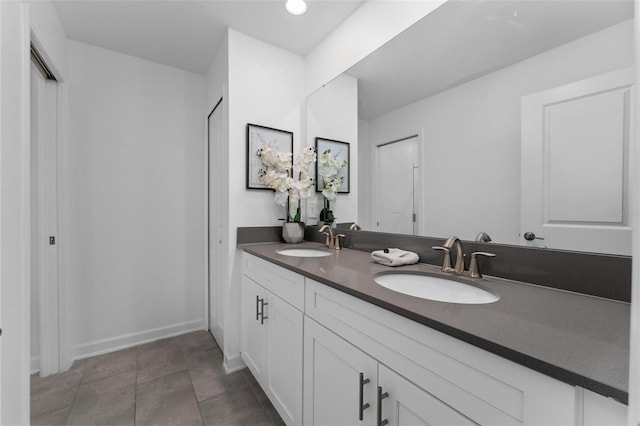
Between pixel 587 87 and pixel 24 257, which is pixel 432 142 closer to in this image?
pixel 587 87

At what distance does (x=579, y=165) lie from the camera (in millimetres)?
798

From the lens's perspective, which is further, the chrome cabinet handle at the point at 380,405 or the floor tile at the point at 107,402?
the floor tile at the point at 107,402

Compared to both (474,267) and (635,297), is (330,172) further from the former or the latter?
(635,297)

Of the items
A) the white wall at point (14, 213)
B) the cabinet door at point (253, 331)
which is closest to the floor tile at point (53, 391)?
the white wall at point (14, 213)

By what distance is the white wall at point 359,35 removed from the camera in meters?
1.34

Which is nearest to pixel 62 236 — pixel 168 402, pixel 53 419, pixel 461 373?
pixel 53 419

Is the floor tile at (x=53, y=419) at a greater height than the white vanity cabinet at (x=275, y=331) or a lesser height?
lesser

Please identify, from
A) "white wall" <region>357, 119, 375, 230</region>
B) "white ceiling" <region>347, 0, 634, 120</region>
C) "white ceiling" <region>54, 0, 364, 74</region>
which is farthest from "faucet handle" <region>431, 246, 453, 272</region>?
"white ceiling" <region>54, 0, 364, 74</region>

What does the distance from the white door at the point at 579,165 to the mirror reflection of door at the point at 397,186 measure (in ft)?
1.53

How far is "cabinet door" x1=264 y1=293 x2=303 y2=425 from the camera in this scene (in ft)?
3.75

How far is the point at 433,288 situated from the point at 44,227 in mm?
2395

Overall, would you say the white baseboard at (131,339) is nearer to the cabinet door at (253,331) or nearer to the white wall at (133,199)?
the white wall at (133,199)

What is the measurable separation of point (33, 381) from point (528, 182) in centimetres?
297

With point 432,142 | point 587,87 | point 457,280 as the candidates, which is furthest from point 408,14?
point 457,280
